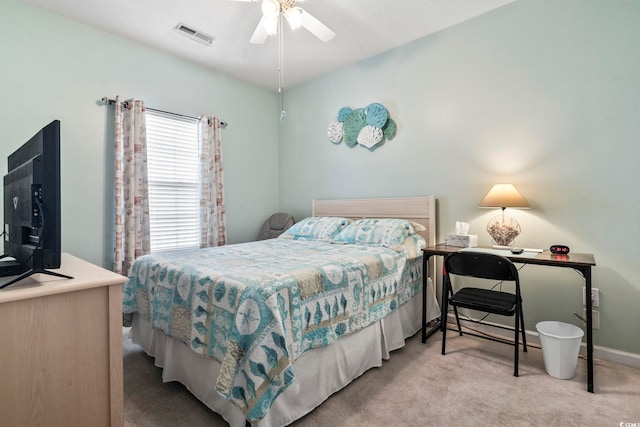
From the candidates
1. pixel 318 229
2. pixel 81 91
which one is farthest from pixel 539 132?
pixel 81 91

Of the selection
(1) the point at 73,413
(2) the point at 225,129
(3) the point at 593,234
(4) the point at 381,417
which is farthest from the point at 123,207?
(3) the point at 593,234

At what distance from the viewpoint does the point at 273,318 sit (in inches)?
57.8

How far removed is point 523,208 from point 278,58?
2.95 meters

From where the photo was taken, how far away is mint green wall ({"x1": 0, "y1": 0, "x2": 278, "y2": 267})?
257cm

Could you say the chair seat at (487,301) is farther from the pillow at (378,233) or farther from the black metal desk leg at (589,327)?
the pillow at (378,233)

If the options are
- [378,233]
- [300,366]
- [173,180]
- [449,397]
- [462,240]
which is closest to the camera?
[300,366]

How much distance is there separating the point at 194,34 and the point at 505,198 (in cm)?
321

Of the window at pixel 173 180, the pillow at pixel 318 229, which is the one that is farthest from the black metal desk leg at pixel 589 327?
the window at pixel 173 180

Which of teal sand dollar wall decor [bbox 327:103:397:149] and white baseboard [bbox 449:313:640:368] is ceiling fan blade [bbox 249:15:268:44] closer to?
teal sand dollar wall decor [bbox 327:103:397:149]

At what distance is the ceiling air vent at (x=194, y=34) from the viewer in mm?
2965

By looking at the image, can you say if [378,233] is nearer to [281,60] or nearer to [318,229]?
[318,229]

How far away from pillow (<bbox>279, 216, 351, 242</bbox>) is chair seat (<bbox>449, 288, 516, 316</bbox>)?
131 centimetres

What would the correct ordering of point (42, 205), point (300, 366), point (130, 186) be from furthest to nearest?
point (130, 186) → point (300, 366) → point (42, 205)

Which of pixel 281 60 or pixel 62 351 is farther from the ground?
pixel 281 60
